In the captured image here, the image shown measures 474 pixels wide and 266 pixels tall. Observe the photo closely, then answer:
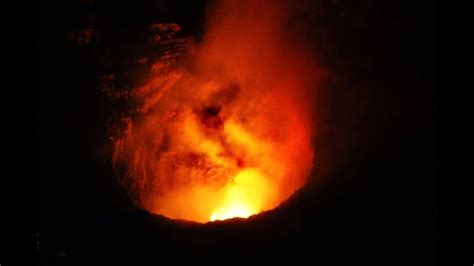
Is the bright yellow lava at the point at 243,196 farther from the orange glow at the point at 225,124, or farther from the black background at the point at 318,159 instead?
the black background at the point at 318,159

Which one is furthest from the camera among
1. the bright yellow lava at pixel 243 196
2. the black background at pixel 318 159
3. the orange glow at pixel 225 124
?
the bright yellow lava at pixel 243 196

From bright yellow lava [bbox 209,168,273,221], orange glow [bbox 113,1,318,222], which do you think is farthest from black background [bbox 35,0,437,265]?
bright yellow lava [bbox 209,168,273,221]

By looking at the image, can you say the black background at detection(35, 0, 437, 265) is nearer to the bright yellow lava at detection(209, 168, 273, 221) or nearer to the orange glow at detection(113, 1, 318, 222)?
the orange glow at detection(113, 1, 318, 222)

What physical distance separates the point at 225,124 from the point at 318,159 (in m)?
1.81

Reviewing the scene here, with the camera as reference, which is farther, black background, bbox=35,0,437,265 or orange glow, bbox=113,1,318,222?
orange glow, bbox=113,1,318,222

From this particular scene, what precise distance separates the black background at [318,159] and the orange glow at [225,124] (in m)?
0.30

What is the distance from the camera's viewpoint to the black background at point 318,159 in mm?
4375

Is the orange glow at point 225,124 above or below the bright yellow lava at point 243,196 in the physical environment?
above

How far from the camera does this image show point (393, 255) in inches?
171

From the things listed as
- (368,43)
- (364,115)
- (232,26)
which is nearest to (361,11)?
(368,43)

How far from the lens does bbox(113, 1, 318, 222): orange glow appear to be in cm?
Result: 551

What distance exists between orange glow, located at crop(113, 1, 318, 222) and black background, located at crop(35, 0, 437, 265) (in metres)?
0.30

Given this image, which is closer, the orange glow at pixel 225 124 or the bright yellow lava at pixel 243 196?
the orange glow at pixel 225 124

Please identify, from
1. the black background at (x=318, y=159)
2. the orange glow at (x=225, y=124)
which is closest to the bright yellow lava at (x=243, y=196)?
the orange glow at (x=225, y=124)
